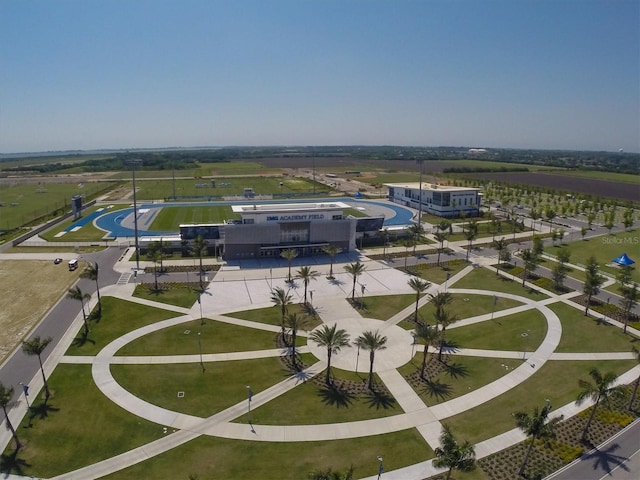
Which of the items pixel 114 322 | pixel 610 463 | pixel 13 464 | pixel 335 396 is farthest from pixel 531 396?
pixel 114 322

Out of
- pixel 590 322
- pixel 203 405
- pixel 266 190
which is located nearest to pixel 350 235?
pixel 590 322

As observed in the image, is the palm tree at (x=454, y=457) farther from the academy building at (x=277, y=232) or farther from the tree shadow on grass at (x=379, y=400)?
the academy building at (x=277, y=232)

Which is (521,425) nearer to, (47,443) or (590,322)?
(590,322)

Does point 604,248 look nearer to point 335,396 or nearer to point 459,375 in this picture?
point 459,375

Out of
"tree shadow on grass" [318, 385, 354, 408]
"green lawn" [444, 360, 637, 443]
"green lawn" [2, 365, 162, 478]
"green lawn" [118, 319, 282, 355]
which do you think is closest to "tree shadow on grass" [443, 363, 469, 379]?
"green lawn" [444, 360, 637, 443]

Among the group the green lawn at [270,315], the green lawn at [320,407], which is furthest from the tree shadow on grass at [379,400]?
the green lawn at [270,315]

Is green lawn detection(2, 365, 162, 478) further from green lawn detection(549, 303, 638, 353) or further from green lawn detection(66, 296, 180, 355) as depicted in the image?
green lawn detection(549, 303, 638, 353)
